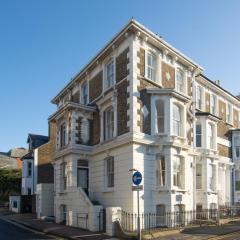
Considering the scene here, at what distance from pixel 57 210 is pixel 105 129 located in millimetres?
7457

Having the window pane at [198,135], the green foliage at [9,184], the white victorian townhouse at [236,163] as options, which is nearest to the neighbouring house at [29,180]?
the green foliage at [9,184]

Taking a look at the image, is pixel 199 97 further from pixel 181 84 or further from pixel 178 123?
pixel 178 123

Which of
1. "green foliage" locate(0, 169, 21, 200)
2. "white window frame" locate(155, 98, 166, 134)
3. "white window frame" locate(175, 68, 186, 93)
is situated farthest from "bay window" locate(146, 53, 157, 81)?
"green foliage" locate(0, 169, 21, 200)

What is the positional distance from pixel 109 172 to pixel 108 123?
331 centimetres

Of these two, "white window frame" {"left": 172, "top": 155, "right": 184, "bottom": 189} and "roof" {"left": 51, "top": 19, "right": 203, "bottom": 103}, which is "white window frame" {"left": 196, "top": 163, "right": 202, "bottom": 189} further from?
"roof" {"left": 51, "top": 19, "right": 203, "bottom": 103}

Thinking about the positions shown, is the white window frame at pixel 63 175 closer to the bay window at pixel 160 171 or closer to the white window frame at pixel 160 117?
the bay window at pixel 160 171

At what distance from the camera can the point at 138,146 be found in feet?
74.8

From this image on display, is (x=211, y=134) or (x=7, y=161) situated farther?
(x=7, y=161)

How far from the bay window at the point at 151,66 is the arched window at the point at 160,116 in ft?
5.87

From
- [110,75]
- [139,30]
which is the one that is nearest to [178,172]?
[110,75]

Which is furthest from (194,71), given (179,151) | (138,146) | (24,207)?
(24,207)

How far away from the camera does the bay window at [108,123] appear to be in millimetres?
25977

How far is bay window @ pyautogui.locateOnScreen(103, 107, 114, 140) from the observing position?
25977mm

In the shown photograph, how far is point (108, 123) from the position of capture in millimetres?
26469
